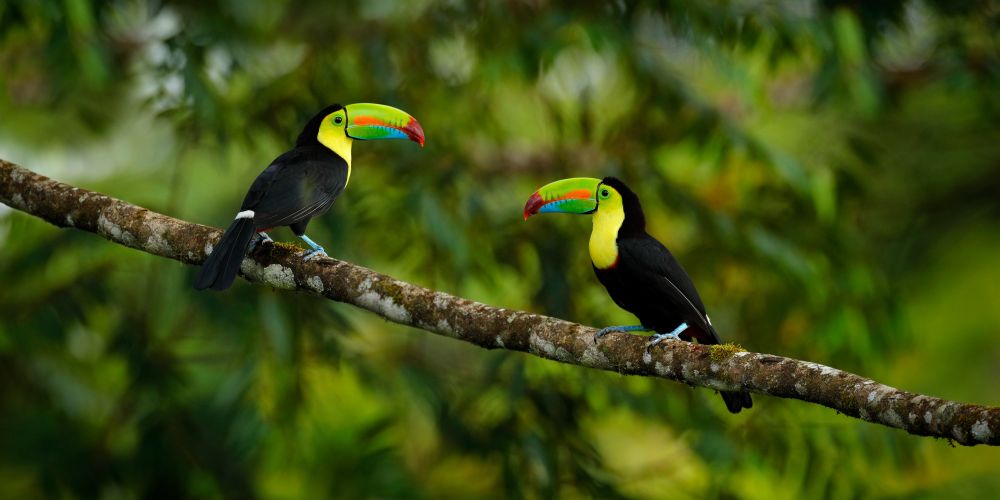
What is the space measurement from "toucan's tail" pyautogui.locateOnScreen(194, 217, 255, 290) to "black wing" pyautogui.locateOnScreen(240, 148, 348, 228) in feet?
0.16

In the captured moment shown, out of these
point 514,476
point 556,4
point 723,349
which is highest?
point 556,4

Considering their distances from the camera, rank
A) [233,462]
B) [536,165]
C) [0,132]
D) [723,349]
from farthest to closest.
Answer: [0,132] < [536,165] < [233,462] < [723,349]

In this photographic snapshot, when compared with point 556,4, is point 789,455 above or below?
below

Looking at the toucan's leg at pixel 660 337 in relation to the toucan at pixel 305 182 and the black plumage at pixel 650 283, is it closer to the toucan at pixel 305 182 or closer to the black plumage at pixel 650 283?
the black plumage at pixel 650 283

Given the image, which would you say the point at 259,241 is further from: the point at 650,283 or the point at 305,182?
the point at 650,283

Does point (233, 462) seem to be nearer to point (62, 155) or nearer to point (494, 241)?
point (494, 241)

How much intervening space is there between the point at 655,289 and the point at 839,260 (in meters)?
3.35

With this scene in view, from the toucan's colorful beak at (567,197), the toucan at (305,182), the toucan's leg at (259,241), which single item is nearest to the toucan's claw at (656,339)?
the toucan's colorful beak at (567,197)

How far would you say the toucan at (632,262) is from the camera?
3.34m

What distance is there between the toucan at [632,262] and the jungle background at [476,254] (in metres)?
1.87

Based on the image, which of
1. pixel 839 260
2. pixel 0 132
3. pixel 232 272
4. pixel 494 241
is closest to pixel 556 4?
pixel 494 241

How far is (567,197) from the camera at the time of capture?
347 centimetres

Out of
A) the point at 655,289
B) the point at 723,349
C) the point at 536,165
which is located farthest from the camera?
the point at 536,165

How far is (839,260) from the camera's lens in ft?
21.0
